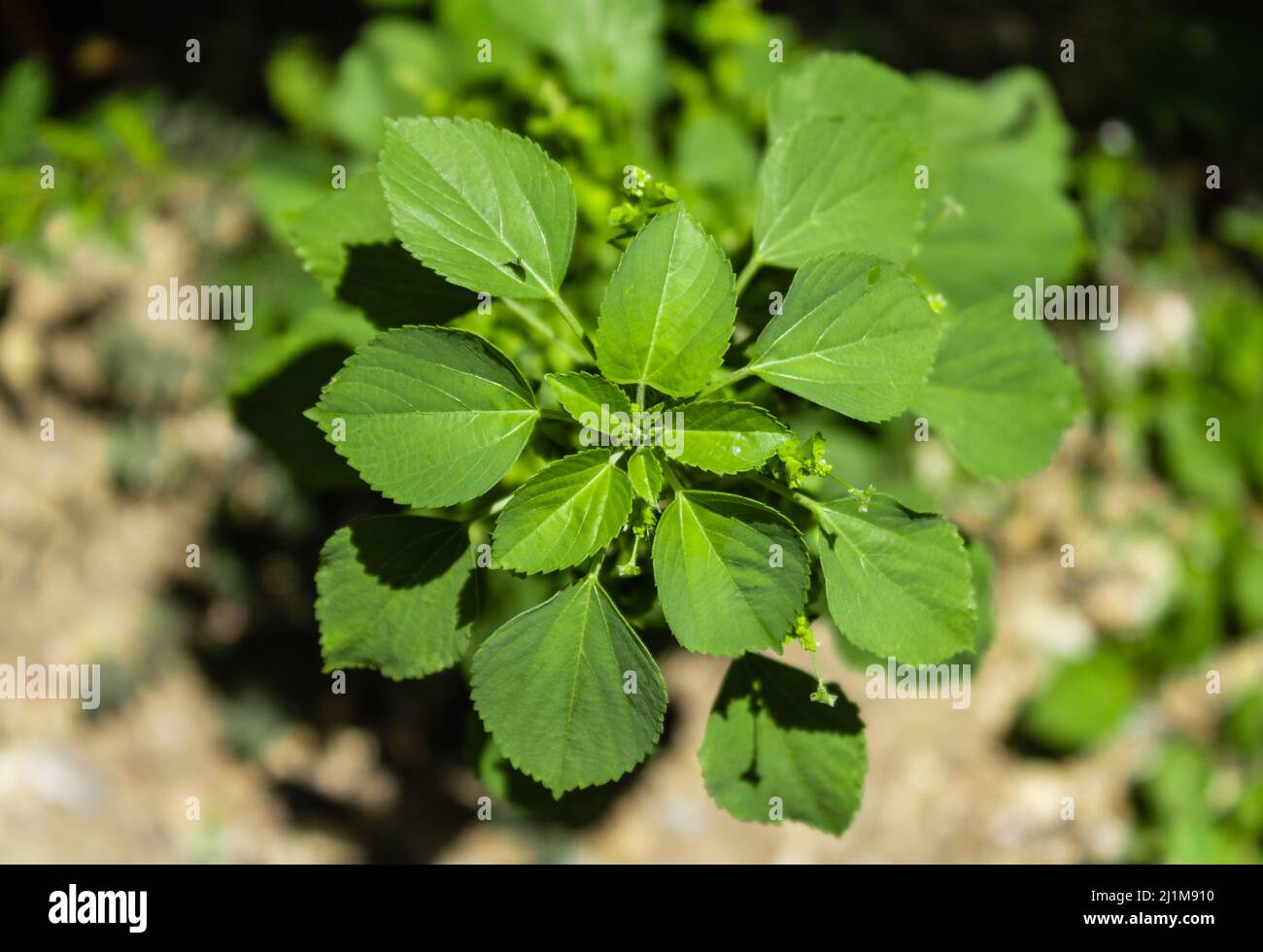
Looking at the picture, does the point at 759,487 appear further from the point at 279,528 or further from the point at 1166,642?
the point at 1166,642

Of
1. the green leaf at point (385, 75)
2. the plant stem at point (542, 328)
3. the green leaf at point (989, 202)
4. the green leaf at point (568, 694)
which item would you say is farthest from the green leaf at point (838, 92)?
the green leaf at point (385, 75)

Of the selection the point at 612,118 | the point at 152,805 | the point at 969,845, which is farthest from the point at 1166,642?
the point at 152,805

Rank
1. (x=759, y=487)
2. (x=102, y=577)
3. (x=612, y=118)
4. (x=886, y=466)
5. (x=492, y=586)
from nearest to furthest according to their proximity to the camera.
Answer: (x=759, y=487), (x=612, y=118), (x=492, y=586), (x=886, y=466), (x=102, y=577)

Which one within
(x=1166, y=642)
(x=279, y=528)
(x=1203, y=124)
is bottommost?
(x=1166, y=642)

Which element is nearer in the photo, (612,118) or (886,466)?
(612,118)

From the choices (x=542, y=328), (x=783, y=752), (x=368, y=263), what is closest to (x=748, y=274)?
(x=542, y=328)

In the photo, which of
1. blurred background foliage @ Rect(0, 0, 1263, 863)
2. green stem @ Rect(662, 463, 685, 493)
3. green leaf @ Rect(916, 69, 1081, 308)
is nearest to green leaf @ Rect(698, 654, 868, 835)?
green stem @ Rect(662, 463, 685, 493)

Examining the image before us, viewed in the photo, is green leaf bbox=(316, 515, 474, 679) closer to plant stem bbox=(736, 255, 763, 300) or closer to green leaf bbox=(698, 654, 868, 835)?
green leaf bbox=(698, 654, 868, 835)
